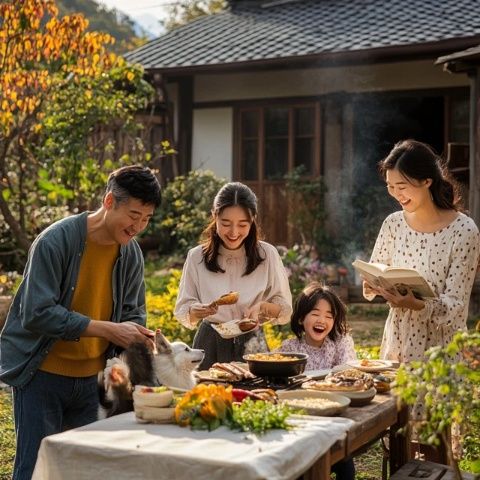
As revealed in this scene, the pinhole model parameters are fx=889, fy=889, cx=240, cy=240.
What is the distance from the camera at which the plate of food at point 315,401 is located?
3.28 metres

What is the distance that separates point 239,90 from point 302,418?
468 inches

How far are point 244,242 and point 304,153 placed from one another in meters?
9.73

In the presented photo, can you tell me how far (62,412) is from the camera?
11.9 feet

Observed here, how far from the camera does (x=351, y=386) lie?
3.56m

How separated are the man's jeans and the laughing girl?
1452mm

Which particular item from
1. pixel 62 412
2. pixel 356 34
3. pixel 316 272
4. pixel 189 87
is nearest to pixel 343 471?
pixel 62 412

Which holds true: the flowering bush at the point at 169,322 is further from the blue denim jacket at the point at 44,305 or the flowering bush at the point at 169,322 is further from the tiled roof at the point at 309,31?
the tiled roof at the point at 309,31

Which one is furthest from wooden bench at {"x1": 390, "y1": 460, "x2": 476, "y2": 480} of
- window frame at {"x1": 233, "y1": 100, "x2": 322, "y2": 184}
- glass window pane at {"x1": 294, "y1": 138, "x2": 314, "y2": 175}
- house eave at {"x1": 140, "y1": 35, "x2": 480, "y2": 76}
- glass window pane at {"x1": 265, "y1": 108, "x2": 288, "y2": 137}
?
glass window pane at {"x1": 265, "y1": 108, "x2": 288, "y2": 137}

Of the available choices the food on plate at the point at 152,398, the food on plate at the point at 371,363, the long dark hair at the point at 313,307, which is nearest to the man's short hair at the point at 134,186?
the food on plate at the point at 152,398

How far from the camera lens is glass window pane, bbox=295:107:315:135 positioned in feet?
46.4

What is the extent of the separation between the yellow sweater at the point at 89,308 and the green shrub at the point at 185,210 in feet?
30.2

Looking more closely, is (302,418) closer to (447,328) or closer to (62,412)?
(62,412)

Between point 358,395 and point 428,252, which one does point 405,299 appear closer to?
point 428,252

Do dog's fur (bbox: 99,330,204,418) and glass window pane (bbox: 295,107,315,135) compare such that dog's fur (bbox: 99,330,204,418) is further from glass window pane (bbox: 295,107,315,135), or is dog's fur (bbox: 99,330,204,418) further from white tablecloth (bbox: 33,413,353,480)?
glass window pane (bbox: 295,107,315,135)
